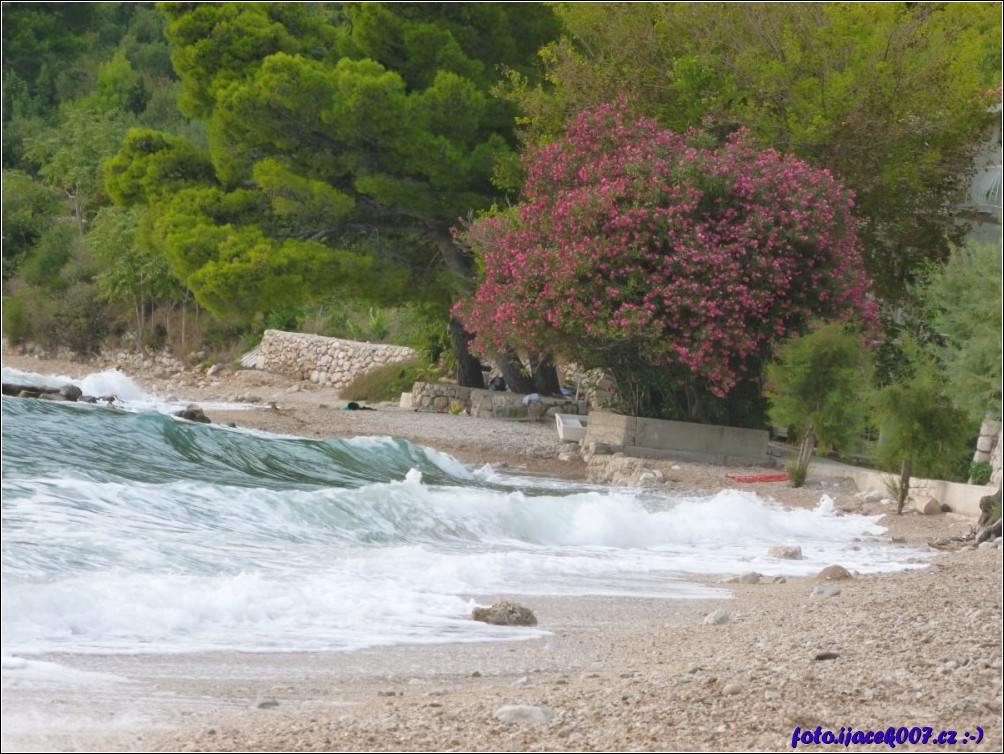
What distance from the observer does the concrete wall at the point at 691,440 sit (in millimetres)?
18312

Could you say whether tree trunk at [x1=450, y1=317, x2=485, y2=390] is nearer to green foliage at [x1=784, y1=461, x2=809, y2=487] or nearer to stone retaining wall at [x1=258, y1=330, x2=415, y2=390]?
stone retaining wall at [x1=258, y1=330, x2=415, y2=390]

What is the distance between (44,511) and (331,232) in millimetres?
14547

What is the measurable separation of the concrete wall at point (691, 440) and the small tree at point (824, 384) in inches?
116

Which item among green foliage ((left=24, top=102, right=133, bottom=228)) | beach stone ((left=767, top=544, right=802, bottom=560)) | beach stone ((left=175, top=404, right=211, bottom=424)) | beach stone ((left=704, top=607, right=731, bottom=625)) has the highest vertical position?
green foliage ((left=24, top=102, right=133, bottom=228))

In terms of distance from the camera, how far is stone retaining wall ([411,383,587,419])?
23875mm

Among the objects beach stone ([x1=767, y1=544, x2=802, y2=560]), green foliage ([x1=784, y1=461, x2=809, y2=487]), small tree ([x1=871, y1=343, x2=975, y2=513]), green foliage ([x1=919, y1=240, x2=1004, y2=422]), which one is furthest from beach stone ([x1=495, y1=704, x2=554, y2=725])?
green foliage ([x1=784, y1=461, x2=809, y2=487])

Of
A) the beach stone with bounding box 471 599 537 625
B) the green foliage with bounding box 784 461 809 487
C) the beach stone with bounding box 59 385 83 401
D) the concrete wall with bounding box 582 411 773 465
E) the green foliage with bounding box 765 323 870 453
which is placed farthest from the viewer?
the beach stone with bounding box 59 385 83 401

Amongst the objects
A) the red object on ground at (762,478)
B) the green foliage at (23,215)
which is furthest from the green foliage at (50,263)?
the red object on ground at (762,478)

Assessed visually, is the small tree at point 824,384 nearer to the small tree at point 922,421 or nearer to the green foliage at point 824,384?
the green foliage at point 824,384

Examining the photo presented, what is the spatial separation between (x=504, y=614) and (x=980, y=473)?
9.86 m

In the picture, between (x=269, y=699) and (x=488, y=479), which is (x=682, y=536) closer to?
(x=488, y=479)

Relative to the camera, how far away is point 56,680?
508cm

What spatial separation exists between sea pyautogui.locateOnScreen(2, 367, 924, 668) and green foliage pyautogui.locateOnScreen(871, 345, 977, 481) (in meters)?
0.94

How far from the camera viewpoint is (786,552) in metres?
10.8
